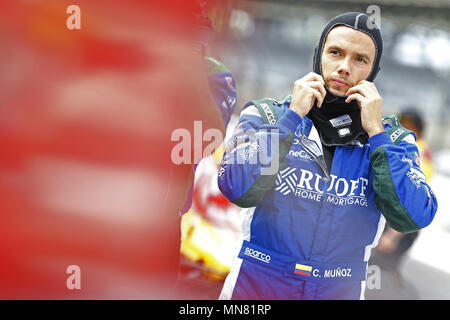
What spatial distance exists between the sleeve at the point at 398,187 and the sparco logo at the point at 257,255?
342 mm

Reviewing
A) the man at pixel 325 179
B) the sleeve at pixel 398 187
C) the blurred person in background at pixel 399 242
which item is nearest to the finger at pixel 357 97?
the man at pixel 325 179

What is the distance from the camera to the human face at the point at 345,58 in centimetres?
133

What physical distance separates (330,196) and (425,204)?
0.80 ft

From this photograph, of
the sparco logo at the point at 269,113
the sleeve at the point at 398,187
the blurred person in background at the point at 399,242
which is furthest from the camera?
the blurred person in background at the point at 399,242

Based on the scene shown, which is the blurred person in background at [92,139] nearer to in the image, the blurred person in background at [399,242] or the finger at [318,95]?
the finger at [318,95]

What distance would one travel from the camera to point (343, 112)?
1358mm

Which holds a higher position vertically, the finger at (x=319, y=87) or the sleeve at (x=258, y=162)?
the finger at (x=319, y=87)

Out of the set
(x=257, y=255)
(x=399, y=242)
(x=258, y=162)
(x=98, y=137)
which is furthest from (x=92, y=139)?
(x=399, y=242)

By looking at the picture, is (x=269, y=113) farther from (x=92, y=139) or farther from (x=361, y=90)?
(x=92, y=139)

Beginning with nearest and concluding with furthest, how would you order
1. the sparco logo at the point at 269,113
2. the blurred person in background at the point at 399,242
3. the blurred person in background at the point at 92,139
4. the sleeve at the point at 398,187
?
the blurred person in background at the point at 92,139 → the sleeve at the point at 398,187 → the sparco logo at the point at 269,113 → the blurred person in background at the point at 399,242

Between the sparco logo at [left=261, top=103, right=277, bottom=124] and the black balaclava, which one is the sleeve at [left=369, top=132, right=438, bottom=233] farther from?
the sparco logo at [left=261, top=103, right=277, bottom=124]

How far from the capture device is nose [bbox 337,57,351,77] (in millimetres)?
1321

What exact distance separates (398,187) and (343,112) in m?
0.26

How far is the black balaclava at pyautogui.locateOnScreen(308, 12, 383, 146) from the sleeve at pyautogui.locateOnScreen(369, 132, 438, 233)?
80mm
